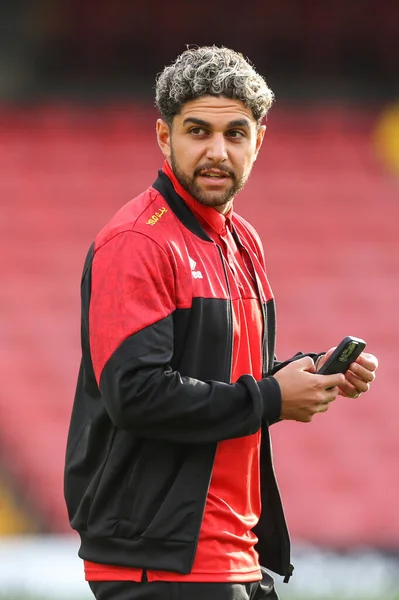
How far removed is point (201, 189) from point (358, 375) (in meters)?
0.48

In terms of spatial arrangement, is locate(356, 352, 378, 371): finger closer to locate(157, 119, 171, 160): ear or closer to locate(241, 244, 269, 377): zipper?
locate(241, 244, 269, 377): zipper

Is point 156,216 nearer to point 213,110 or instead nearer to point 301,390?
point 213,110

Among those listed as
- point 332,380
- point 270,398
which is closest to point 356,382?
point 332,380

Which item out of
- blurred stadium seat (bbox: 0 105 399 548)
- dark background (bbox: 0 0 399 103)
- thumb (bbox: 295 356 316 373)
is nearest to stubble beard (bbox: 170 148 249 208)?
thumb (bbox: 295 356 316 373)

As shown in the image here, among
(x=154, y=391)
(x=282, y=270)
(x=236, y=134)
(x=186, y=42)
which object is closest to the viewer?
(x=154, y=391)

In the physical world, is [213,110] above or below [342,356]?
above

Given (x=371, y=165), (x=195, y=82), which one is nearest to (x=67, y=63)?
(x=371, y=165)

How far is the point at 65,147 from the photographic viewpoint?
7.71 metres

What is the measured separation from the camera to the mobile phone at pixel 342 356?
2252mm

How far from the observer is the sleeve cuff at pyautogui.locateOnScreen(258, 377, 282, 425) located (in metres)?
2.13

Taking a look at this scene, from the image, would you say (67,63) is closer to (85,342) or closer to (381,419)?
(381,419)

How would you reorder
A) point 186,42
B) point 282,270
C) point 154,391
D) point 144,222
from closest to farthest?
point 154,391 → point 144,222 → point 282,270 → point 186,42

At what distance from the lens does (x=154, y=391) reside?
2045 millimetres

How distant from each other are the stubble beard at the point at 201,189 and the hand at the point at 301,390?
34cm
